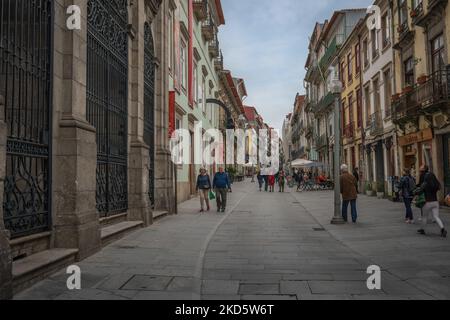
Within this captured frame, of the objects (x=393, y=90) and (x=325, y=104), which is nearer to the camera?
(x=393, y=90)

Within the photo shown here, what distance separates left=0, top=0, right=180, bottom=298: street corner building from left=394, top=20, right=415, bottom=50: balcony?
13.5 meters

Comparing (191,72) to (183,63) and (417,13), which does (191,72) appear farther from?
(417,13)

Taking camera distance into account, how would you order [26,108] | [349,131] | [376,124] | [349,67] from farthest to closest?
[349,131] → [349,67] → [376,124] → [26,108]

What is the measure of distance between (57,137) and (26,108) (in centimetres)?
80

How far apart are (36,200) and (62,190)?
0.52 meters

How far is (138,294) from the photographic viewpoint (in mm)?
5238

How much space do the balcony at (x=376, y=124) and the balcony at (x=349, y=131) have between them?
489 centimetres

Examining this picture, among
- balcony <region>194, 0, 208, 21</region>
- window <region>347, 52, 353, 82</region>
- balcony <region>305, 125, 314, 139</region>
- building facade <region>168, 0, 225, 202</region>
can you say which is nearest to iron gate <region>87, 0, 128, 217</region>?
building facade <region>168, 0, 225, 202</region>

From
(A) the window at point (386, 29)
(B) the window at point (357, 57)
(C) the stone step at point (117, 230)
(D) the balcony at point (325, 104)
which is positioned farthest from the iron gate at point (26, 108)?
(D) the balcony at point (325, 104)

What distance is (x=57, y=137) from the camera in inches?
276

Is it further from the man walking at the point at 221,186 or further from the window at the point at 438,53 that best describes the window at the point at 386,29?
the man walking at the point at 221,186

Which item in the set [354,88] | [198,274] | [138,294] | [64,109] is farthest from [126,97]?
[354,88]

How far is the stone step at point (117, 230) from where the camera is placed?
27.8ft

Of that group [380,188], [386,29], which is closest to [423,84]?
[386,29]
